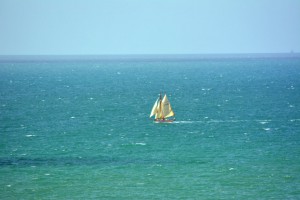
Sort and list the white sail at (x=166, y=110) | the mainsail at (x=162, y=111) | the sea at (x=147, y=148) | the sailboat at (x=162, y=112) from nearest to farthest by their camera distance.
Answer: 1. the sea at (x=147, y=148)
2. the mainsail at (x=162, y=111)
3. the sailboat at (x=162, y=112)
4. the white sail at (x=166, y=110)

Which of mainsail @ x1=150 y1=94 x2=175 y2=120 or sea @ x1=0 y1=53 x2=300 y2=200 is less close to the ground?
mainsail @ x1=150 y1=94 x2=175 y2=120

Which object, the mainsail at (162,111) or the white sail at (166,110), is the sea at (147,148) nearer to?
the mainsail at (162,111)

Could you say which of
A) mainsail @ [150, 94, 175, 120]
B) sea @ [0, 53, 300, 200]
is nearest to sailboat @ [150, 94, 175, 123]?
mainsail @ [150, 94, 175, 120]

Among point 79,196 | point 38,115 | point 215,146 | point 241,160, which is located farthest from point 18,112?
point 79,196

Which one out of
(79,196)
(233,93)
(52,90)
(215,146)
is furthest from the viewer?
(52,90)

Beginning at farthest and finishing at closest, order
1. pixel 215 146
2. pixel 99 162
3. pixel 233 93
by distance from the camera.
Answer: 1. pixel 233 93
2. pixel 215 146
3. pixel 99 162

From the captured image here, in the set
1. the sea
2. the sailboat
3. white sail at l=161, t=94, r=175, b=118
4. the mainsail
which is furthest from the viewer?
white sail at l=161, t=94, r=175, b=118

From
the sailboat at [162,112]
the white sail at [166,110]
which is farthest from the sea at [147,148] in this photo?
the white sail at [166,110]

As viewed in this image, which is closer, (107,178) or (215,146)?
(107,178)

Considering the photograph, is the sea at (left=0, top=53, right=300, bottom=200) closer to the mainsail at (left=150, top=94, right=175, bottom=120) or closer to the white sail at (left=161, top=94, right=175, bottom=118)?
the mainsail at (left=150, top=94, right=175, bottom=120)

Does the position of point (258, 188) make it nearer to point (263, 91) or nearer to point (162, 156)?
point (162, 156)

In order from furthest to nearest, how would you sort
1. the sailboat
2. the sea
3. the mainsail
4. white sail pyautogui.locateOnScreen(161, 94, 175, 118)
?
white sail pyautogui.locateOnScreen(161, 94, 175, 118) → the sailboat → the mainsail → the sea

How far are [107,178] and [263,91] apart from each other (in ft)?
286

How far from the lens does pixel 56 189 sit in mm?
55906
